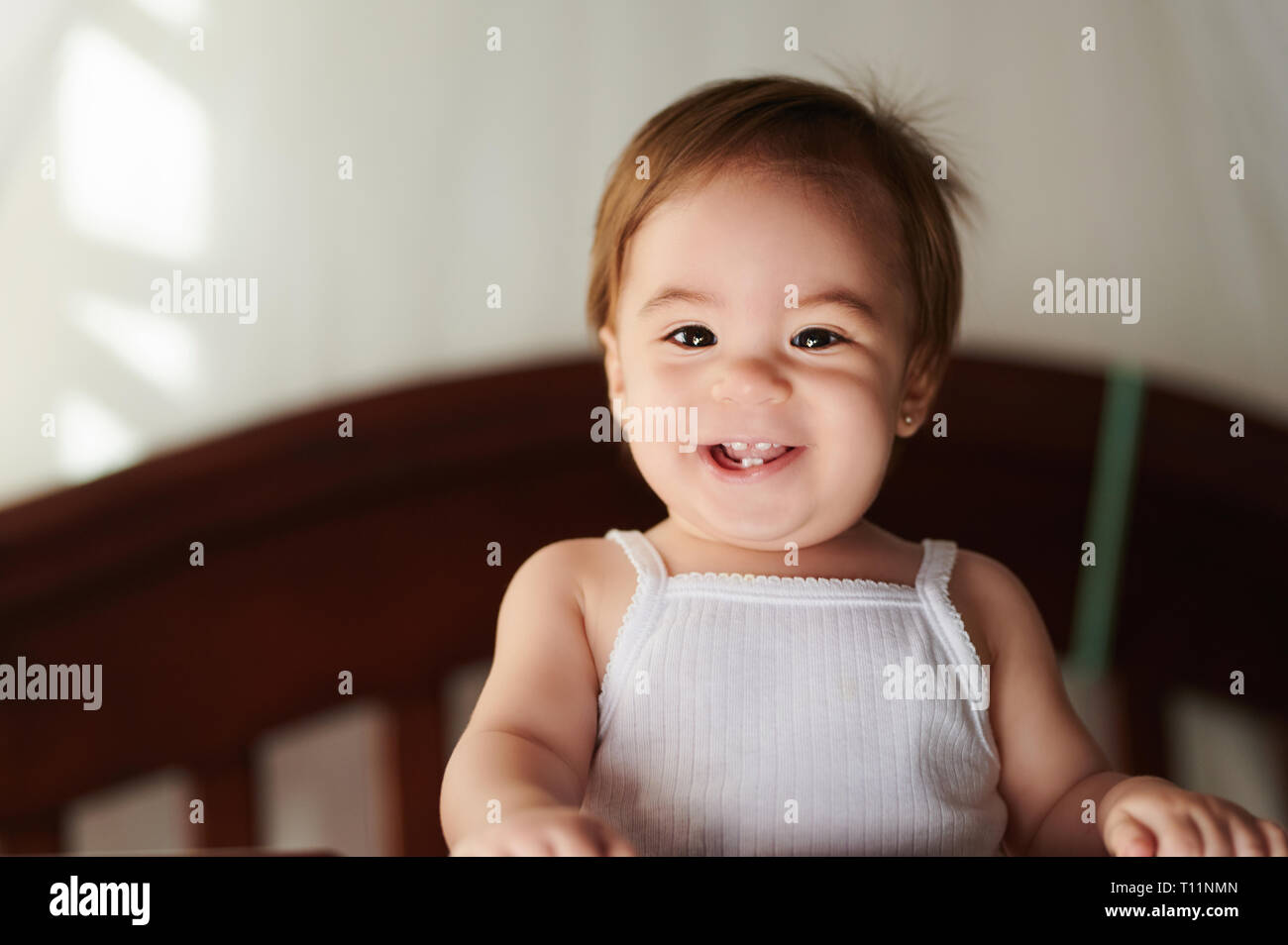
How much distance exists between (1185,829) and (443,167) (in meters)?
0.51

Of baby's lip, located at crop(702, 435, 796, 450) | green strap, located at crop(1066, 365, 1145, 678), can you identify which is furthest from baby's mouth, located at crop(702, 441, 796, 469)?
green strap, located at crop(1066, 365, 1145, 678)

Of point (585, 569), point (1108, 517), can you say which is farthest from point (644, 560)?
point (1108, 517)

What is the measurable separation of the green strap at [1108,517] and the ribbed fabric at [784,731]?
1.02ft

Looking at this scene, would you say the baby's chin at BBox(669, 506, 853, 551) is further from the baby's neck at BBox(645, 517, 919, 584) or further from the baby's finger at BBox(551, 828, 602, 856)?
the baby's finger at BBox(551, 828, 602, 856)

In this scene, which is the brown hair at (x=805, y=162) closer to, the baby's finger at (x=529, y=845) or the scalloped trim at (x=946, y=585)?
the scalloped trim at (x=946, y=585)

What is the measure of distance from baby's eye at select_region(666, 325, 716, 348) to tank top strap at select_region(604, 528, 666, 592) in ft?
0.32

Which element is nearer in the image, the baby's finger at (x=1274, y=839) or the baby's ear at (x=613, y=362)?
the baby's finger at (x=1274, y=839)

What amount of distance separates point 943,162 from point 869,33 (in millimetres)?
85

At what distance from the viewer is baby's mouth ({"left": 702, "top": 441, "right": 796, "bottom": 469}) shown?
0.48 meters

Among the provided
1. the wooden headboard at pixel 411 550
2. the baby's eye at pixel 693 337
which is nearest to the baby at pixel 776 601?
the baby's eye at pixel 693 337

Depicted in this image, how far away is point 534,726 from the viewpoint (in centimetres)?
45

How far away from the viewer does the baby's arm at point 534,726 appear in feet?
1.28

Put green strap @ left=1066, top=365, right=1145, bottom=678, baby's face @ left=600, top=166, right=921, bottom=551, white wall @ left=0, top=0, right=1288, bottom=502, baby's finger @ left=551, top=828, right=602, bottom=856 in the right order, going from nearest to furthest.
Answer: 1. baby's finger @ left=551, top=828, right=602, bottom=856
2. baby's face @ left=600, top=166, right=921, bottom=551
3. white wall @ left=0, top=0, right=1288, bottom=502
4. green strap @ left=1066, top=365, right=1145, bottom=678
